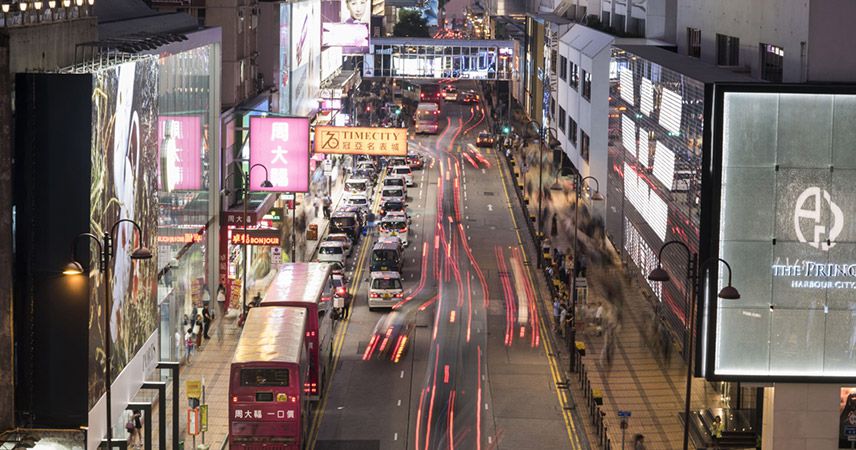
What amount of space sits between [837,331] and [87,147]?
737 inches

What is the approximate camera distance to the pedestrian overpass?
134 metres

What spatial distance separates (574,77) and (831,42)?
48.6m

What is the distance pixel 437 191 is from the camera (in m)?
99.7

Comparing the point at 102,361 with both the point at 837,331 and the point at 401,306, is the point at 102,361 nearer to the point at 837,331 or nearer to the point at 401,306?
the point at 837,331

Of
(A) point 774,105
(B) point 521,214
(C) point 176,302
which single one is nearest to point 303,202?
(B) point 521,214

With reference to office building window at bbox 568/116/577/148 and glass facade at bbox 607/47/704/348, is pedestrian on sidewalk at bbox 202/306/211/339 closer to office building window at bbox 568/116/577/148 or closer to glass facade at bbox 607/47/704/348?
glass facade at bbox 607/47/704/348

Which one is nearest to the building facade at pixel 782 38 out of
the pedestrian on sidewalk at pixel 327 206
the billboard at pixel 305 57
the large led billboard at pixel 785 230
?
the large led billboard at pixel 785 230

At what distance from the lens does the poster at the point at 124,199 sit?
100 feet

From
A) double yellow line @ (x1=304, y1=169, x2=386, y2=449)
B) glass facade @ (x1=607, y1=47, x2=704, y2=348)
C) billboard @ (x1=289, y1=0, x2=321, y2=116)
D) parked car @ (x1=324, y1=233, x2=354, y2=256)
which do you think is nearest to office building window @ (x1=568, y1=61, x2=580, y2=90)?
double yellow line @ (x1=304, y1=169, x2=386, y2=449)

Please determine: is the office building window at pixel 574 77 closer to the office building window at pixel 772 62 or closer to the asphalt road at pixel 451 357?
the asphalt road at pixel 451 357

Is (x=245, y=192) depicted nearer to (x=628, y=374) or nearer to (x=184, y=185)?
(x=184, y=185)

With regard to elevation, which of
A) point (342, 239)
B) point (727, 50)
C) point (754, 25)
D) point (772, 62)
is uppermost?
point (754, 25)

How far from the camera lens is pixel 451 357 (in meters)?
53.3

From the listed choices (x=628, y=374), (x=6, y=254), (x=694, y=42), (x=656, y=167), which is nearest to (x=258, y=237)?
(x=628, y=374)
